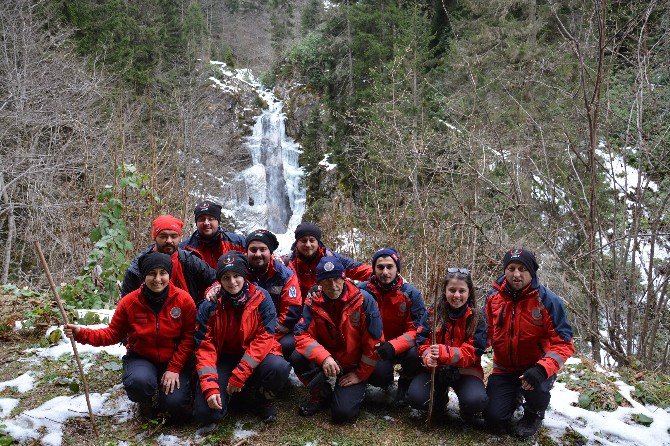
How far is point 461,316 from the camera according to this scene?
331 centimetres

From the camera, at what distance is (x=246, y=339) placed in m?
3.29

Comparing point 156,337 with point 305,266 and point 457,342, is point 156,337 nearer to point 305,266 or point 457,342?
point 305,266

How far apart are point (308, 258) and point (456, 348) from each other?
153cm

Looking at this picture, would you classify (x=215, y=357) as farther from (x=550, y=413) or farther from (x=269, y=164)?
(x=269, y=164)

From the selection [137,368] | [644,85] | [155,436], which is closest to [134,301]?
[137,368]

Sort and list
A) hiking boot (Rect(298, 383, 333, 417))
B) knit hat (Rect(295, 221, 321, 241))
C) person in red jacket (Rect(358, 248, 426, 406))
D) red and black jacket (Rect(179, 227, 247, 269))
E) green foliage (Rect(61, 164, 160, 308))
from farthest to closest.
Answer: green foliage (Rect(61, 164, 160, 308)) < red and black jacket (Rect(179, 227, 247, 269)) < knit hat (Rect(295, 221, 321, 241)) < person in red jacket (Rect(358, 248, 426, 406)) < hiking boot (Rect(298, 383, 333, 417))

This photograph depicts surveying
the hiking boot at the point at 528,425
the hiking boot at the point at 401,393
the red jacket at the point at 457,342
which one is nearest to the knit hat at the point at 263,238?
the red jacket at the point at 457,342

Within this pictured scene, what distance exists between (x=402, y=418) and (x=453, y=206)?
5252mm

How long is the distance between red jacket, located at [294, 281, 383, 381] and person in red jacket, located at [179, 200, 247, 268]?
1.07 meters

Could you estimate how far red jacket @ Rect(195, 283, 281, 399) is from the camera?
10.2 ft

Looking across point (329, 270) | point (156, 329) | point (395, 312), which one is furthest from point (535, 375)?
point (156, 329)

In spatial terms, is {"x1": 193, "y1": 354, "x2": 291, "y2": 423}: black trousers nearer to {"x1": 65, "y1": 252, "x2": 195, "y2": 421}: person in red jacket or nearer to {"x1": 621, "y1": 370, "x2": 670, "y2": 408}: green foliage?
{"x1": 65, "y1": 252, "x2": 195, "y2": 421}: person in red jacket

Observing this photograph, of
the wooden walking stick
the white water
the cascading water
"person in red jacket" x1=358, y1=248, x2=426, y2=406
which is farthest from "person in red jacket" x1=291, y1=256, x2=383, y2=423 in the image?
the cascading water

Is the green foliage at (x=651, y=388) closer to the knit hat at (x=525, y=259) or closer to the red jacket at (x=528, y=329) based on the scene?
the red jacket at (x=528, y=329)
